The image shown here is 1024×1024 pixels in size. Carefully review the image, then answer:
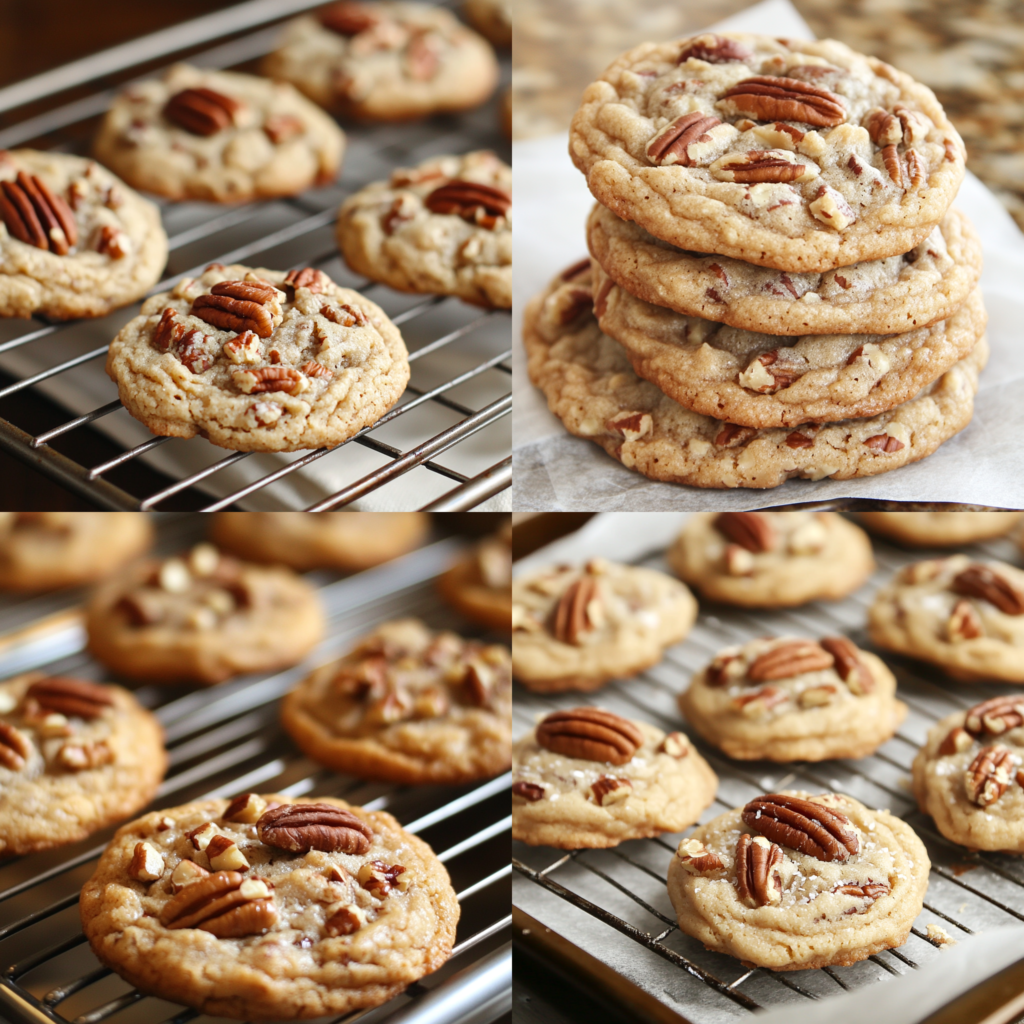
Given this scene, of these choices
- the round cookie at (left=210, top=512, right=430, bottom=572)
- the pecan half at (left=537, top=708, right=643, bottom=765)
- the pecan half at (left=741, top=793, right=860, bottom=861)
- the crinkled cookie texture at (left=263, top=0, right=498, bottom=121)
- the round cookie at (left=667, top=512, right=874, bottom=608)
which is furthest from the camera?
the crinkled cookie texture at (left=263, top=0, right=498, bottom=121)

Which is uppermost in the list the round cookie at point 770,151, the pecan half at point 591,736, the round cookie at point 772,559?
the round cookie at point 770,151

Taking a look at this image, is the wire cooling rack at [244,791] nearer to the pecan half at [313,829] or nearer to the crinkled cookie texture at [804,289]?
the pecan half at [313,829]

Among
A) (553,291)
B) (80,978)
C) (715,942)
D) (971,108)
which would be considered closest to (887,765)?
(715,942)

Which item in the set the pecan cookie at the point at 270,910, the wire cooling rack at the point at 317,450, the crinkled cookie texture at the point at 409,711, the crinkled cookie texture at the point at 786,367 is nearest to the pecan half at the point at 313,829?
the pecan cookie at the point at 270,910

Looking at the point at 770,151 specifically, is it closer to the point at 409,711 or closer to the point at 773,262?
the point at 773,262

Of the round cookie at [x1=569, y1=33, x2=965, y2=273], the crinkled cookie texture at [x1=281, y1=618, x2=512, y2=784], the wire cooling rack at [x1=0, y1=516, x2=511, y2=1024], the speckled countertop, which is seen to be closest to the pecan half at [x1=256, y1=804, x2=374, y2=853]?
the wire cooling rack at [x1=0, y1=516, x2=511, y2=1024]

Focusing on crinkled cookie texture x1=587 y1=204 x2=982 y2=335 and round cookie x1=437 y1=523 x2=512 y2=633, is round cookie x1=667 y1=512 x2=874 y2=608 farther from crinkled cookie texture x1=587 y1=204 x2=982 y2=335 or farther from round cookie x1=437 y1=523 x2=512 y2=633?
crinkled cookie texture x1=587 y1=204 x2=982 y2=335

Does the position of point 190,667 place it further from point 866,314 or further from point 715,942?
point 866,314
